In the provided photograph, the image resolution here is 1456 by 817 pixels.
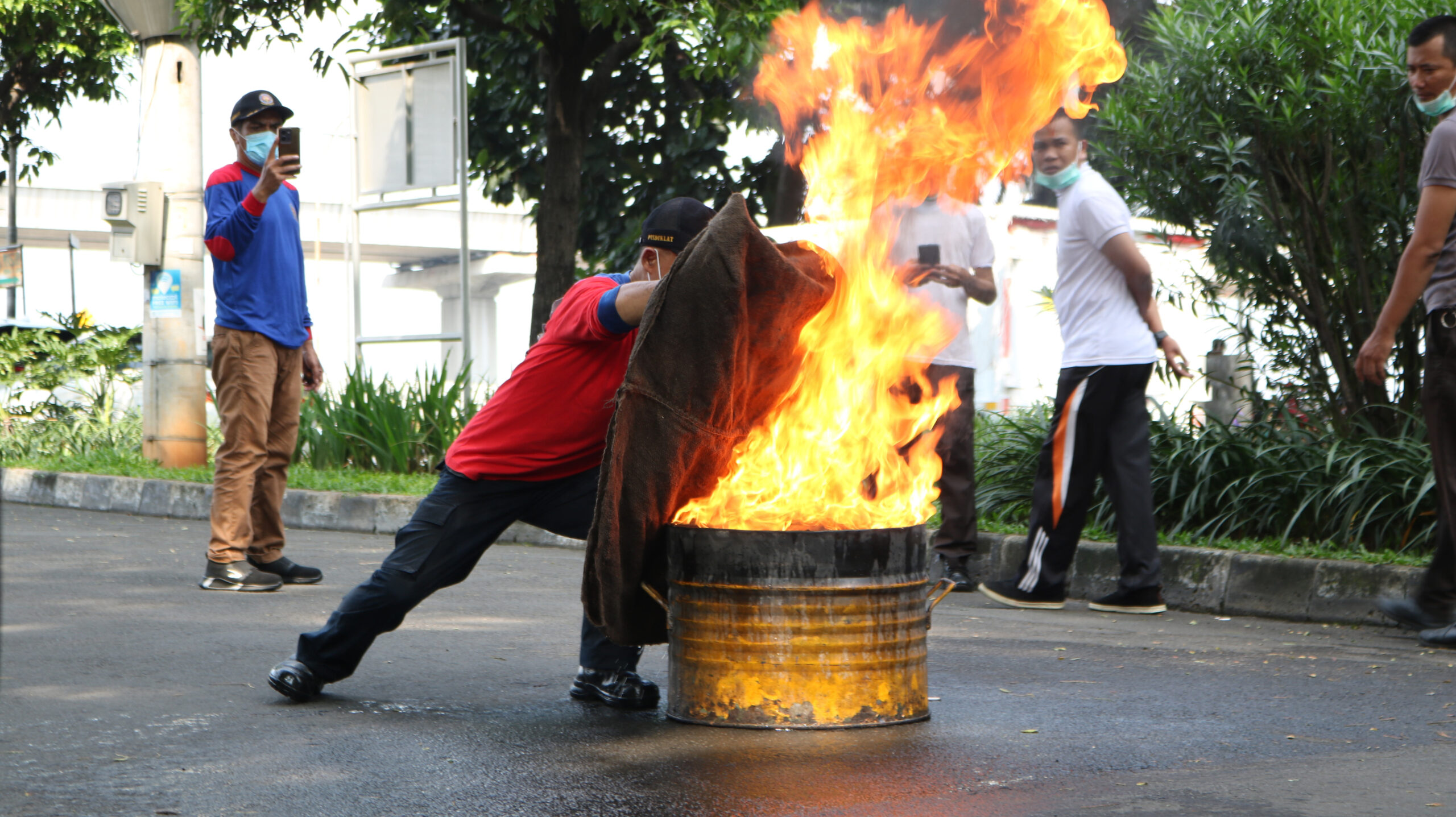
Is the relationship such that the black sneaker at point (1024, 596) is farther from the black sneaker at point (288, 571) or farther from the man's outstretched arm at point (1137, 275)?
the black sneaker at point (288, 571)

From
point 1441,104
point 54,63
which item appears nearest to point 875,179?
point 1441,104

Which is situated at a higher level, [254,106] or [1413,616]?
[254,106]

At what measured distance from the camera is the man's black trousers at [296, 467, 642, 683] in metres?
4.20

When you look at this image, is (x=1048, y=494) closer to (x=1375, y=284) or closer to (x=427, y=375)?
(x=1375, y=284)

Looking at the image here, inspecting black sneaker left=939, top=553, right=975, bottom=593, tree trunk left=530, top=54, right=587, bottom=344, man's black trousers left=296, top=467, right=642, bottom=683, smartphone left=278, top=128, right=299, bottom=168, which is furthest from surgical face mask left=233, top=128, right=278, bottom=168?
tree trunk left=530, top=54, right=587, bottom=344

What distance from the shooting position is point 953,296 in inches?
278

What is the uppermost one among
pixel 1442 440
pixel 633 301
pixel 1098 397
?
pixel 633 301

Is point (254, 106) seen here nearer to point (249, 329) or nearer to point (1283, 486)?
point (249, 329)

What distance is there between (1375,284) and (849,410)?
442cm

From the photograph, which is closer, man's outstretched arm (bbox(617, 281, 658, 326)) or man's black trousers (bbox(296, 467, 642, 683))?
man's outstretched arm (bbox(617, 281, 658, 326))

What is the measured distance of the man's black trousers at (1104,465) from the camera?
6172mm

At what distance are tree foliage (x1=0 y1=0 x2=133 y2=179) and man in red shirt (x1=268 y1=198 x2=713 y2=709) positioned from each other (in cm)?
1607

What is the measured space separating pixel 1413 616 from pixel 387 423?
780 centimetres

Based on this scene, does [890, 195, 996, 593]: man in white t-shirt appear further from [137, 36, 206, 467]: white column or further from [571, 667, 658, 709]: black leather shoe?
[137, 36, 206, 467]: white column
